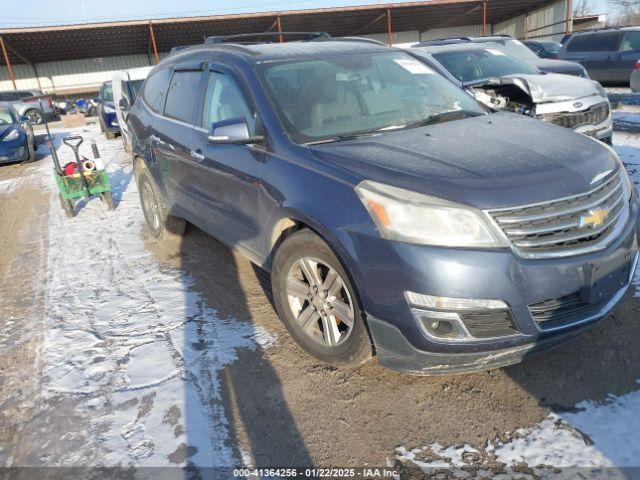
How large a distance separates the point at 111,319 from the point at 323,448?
7.01ft

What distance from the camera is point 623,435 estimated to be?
2.28 m

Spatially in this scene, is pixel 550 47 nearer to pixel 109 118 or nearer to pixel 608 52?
pixel 608 52

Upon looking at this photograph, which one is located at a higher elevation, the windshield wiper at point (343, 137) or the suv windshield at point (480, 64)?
the suv windshield at point (480, 64)

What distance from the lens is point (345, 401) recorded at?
269 cm

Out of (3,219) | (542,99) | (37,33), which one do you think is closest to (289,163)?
(542,99)

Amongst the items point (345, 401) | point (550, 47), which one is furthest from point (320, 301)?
point (550, 47)

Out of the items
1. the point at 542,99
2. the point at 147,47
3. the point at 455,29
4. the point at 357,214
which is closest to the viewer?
the point at 357,214

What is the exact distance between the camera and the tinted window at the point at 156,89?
482 centimetres

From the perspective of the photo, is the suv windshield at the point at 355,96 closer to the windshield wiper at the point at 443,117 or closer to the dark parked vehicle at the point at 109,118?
the windshield wiper at the point at 443,117

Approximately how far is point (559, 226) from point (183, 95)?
3268 millimetres

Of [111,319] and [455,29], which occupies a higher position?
[455,29]

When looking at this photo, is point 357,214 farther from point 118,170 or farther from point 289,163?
point 118,170

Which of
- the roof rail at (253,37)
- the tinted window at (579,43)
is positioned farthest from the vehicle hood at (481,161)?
the tinted window at (579,43)

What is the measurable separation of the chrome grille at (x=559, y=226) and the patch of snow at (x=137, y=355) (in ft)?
5.50
